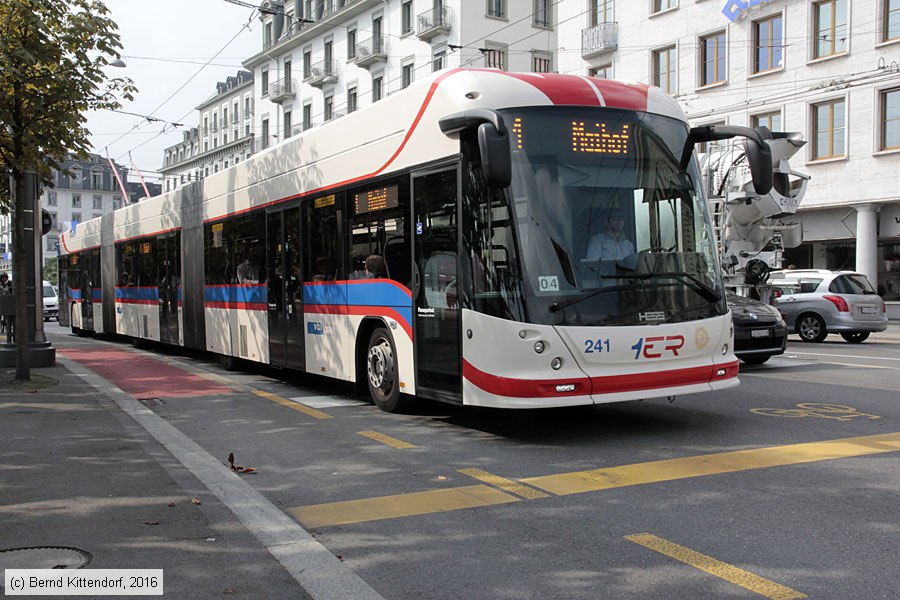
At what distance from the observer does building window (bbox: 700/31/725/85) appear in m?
31.2

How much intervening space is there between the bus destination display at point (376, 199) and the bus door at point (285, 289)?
1.85m

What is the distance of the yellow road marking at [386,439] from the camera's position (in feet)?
24.5

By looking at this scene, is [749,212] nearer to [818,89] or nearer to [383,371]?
[383,371]

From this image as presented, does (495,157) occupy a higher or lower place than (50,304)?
higher

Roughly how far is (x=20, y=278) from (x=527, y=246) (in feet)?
26.4

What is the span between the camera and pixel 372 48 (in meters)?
45.6

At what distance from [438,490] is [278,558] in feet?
5.34

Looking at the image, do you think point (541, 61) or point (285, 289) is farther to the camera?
point (541, 61)

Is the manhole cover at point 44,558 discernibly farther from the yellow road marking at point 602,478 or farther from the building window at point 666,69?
the building window at point 666,69

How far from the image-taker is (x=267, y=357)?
40.4 ft

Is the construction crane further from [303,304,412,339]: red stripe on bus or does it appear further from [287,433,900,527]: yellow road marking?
[287,433,900,527]: yellow road marking

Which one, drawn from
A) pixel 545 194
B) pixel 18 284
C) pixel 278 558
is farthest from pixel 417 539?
pixel 18 284

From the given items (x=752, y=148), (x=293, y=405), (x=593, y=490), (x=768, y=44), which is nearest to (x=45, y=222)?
(x=293, y=405)

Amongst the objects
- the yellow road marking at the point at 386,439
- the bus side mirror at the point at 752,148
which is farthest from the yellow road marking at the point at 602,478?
the bus side mirror at the point at 752,148
